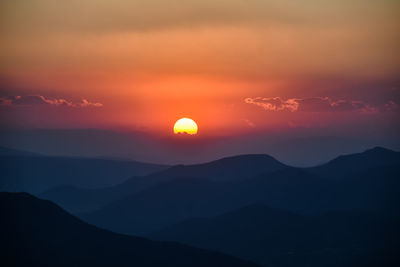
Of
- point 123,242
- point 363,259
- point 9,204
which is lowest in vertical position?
point 363,259

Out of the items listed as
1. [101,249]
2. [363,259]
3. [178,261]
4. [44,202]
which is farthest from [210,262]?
[363,259]

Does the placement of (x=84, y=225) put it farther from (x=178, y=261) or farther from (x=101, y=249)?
(x=178, y=261)

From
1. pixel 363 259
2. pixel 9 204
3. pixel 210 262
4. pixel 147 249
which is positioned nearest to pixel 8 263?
pixel 9 204

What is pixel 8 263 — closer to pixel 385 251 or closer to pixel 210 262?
pixel 210 262

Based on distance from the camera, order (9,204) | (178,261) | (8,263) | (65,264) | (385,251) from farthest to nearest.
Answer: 1. (385,251)
2. (178,261)
3. (9,204)
4. (65,264)
5. (8,263)

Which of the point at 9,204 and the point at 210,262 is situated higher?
the point at 9,204

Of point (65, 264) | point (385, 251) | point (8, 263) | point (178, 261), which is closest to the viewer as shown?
point (8, 263)

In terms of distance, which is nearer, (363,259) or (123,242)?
(123,242)
